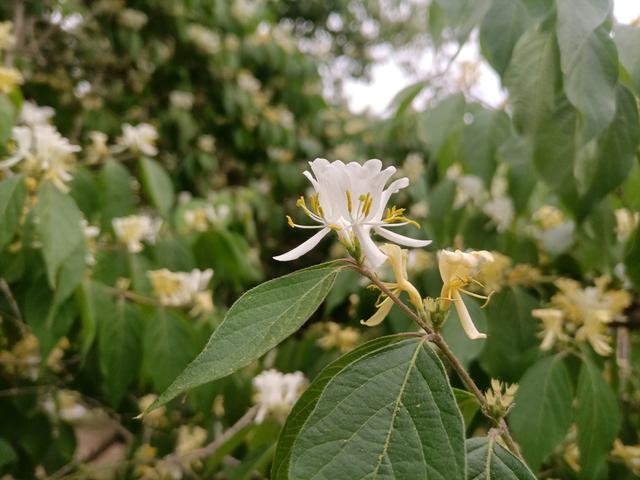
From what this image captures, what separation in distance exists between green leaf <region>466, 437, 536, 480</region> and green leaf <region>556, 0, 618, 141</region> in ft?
1.30

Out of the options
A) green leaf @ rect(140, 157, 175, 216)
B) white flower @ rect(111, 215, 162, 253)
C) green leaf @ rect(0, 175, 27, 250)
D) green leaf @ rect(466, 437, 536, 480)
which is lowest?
green leaf @ rect(466, 437, 536, 480)

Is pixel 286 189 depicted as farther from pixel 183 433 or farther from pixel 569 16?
pixel 569 16

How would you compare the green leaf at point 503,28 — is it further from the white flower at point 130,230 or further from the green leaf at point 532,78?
the white flower at point 130,230

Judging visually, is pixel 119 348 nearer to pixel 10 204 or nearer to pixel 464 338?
pixel 10 204

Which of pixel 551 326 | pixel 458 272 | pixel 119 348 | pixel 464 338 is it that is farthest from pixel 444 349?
pixel 119 348

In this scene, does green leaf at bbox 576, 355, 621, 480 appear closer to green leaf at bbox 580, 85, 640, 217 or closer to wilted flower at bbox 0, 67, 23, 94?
green leaf at bbox 580, 85, 640, 217

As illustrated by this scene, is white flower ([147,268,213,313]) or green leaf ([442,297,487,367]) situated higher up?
white flower ([147,268,213,313])

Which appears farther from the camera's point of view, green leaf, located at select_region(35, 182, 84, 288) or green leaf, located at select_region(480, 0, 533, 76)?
green leaf, located at select_region(35, 182, 84, 288)

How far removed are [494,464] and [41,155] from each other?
1.01 meters


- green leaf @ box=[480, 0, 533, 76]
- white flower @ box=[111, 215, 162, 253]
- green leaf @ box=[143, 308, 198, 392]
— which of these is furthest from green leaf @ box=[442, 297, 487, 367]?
white flower @ box=[111, 215, 162, 253]

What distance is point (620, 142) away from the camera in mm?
831

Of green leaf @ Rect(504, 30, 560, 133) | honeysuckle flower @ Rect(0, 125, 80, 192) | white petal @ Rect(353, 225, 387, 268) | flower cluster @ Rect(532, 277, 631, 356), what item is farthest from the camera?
honeysuckle flower @ Rect(0, 125, 80, 192)

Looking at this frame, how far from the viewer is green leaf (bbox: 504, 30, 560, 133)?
0.78 meters

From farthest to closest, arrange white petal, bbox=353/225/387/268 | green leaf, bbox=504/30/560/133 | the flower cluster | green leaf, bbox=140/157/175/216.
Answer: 1. green leaf, bbox=140/157/175/216
2. the flower cluster
3. green leaf, bbox=504/30/560/133
4. white petal, bbox=353/225/387/268
